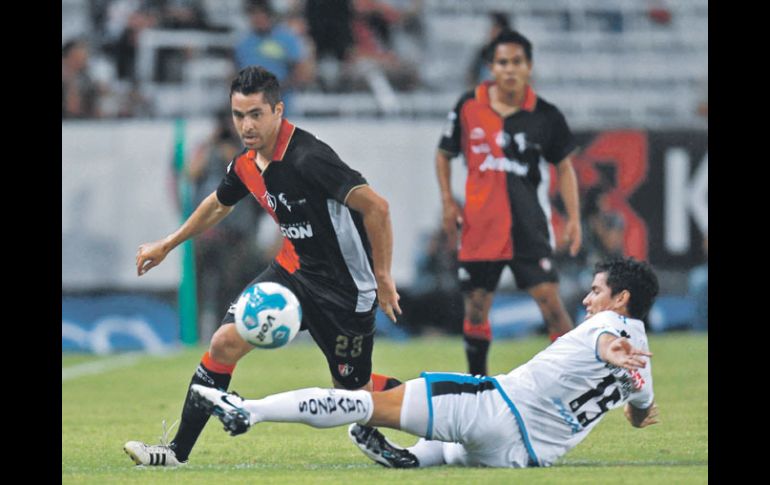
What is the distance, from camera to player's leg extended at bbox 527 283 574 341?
9500mm

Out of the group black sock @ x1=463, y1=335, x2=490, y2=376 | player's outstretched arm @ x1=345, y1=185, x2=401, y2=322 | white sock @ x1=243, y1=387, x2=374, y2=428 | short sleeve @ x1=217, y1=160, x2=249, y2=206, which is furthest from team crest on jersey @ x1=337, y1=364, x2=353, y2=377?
black sock @ x1=463, y1=335, x2=490, y2=376

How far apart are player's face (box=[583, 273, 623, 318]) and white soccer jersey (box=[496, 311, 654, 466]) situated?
99 millimetres

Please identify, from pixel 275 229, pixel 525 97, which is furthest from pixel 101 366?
pixel 525 97

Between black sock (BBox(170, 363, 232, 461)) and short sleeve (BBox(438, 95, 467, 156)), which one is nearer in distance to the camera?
black sock (BBox(170, 363, 232, 461))

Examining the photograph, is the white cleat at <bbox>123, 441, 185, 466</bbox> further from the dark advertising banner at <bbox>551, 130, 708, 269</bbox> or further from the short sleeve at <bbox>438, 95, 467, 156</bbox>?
the dark advertising banner at <bbox>551, 130, 708, 269</bbox>

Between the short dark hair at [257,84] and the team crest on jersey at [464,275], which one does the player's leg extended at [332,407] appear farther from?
the team crest on jersey at [464,275]

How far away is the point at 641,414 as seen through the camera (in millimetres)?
7035

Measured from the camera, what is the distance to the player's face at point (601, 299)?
691cm

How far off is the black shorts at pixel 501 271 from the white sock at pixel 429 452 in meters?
2.73

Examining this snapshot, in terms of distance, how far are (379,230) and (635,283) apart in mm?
1295

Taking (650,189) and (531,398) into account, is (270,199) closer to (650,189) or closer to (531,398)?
(531,398)

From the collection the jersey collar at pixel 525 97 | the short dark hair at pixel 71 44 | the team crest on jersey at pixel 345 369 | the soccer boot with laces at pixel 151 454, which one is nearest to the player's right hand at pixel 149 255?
the soccer boot with laces at pixel 151 454
